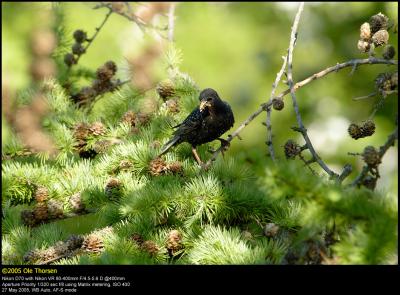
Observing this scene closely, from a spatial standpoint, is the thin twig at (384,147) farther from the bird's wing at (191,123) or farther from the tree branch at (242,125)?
the bird's wing at (191,123)

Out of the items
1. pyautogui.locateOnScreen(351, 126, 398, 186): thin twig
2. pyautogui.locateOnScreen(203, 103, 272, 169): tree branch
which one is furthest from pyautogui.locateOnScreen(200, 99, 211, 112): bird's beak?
pyautogui.locateOnScreen(351, 126, 398, 186): thin twig

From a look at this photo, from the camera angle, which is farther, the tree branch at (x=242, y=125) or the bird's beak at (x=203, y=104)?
the bird's beak at (x=203, y=104)

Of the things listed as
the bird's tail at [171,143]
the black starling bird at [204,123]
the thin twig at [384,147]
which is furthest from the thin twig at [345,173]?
the bird's tail at [171,143]

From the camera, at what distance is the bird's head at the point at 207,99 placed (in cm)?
287

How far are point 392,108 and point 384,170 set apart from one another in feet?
2.68

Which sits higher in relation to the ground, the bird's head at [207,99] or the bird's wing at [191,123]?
the bird's head at [207,99]

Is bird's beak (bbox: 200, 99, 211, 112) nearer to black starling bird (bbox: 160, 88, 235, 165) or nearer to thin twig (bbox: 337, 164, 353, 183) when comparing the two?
black starling bird (bbox: 160, 88, 235, 165)

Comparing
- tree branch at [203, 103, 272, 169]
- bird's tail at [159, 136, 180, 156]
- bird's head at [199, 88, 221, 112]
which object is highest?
bird's head at [199, 88, 221, 112]

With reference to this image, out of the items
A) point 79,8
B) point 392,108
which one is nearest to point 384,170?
point 392,108

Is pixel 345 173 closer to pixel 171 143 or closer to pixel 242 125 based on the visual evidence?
pixel 242 125

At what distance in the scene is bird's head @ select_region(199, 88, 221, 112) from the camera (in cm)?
287

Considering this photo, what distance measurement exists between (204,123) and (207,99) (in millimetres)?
182

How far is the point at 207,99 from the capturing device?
292cm

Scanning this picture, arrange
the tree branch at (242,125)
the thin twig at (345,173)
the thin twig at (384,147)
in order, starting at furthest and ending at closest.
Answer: the tree branch at (242,125), the thin twig at (345,173), the thin twig at (384,147)
